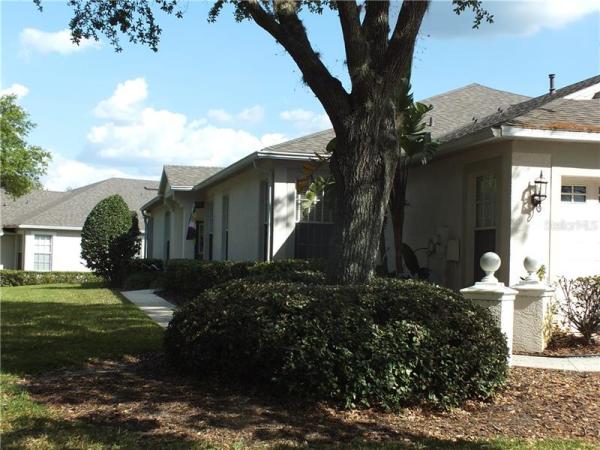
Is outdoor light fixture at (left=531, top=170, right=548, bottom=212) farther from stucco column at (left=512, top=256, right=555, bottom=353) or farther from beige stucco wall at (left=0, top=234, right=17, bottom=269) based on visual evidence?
beige stucco wall at (left=0, top=234, right=17, bottom=269)

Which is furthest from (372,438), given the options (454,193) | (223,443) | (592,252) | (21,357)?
(454,193)

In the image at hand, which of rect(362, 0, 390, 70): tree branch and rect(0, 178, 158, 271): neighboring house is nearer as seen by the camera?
rect(362, 0, 390, 70): tree branch

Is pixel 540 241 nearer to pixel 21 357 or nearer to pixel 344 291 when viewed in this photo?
pixel 344 291

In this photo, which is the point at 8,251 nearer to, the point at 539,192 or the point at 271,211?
the point at 271,211

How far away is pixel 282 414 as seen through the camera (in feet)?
19.1

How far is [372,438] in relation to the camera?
5.30m

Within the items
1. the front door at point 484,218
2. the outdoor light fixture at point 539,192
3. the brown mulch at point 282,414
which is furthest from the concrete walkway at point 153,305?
the outdoor light fixture at point 539,192

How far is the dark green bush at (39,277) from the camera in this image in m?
28.9

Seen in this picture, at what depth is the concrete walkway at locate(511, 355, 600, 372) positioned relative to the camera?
8.15m

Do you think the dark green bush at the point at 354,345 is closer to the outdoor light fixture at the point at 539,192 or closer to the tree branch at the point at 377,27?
the tree branch at the point at 377,27

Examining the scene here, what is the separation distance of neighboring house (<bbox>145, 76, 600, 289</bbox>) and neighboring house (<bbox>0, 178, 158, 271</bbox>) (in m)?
18.6

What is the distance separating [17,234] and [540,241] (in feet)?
103

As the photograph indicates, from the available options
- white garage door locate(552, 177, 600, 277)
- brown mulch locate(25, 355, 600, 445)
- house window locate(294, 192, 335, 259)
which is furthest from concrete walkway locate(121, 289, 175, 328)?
white garage door locate(552, 177, 600, 277)

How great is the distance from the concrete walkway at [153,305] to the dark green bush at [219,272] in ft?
1.91
